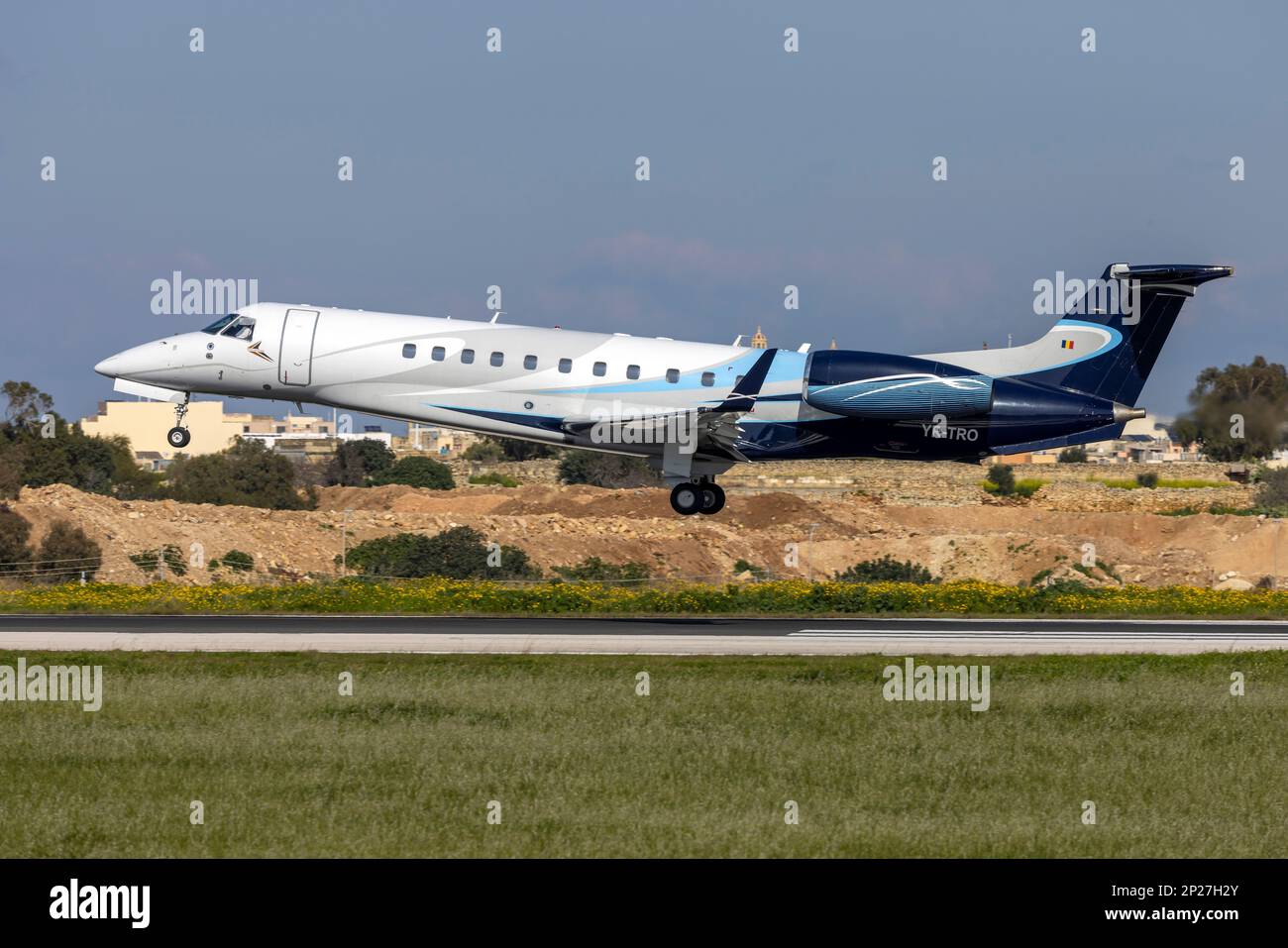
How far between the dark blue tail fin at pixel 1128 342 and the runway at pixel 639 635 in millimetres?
5114

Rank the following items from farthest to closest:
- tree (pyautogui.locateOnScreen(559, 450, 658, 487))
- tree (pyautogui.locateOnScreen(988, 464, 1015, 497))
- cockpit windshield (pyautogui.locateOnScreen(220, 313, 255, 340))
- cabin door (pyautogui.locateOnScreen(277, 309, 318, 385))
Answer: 1. tree (pyautogui.locateOnScreen(559, 450, 658, 487))
2. tree (pyautogui.locateOnScreen(988, 464, 1015, 497))
3. cockpit windshield (pyautogui.locateOnScreen(220, 313, 255, 340))
4. cabin door (pyautogui.locateOnScreen(277, 309, 318, 385))

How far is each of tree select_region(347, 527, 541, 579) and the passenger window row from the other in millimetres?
19581

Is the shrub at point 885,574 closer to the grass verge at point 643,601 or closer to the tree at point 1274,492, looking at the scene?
the grass verge at point 643,601

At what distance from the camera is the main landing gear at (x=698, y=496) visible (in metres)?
33.8

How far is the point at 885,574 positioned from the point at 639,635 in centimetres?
2414

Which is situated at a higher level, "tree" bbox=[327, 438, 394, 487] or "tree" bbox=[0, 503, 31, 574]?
"tree" bbox=[327, 438, 394, 487]

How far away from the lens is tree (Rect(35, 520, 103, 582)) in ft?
164

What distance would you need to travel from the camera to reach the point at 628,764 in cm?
1772

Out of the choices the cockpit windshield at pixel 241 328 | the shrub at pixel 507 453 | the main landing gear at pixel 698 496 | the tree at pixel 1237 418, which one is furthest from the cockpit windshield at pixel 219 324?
the shrub at pixel 507 453

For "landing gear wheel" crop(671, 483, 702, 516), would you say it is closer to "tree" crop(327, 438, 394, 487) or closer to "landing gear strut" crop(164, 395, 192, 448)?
"landing gear strut" crop(164, 395, 192, 448)

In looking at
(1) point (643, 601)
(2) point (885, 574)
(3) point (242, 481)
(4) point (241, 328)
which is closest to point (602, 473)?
(3) point (242, 481)

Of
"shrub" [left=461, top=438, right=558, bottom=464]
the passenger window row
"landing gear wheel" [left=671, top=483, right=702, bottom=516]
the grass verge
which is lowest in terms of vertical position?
the grass verge

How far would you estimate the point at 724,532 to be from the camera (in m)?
60.8

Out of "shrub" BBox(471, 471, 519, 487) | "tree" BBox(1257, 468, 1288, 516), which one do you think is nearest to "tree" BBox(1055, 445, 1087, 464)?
"tree" BBox(1257, 468, 1288, 516)
